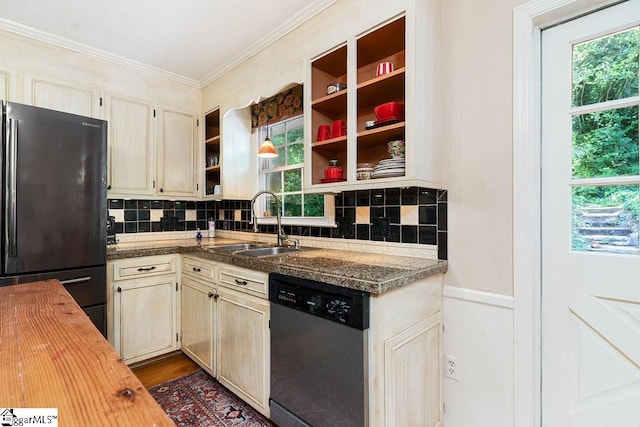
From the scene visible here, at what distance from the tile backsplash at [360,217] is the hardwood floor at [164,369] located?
118cm

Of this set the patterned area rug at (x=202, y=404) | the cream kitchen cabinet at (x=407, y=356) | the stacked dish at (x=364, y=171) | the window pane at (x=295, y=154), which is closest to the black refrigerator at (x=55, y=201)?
the patterned area rug at (x=202, y=404)

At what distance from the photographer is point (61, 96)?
7.87ft

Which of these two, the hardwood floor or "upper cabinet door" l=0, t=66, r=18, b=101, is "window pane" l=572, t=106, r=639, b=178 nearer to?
the hardwood floor

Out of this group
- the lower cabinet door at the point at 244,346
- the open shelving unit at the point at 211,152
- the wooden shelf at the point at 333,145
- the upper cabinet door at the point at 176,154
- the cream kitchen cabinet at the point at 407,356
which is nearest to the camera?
the cream kitchen cabinet at the point at 407,356

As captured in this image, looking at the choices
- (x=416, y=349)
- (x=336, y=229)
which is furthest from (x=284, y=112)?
(x=416, y=349)

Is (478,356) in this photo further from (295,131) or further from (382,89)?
(295,131)

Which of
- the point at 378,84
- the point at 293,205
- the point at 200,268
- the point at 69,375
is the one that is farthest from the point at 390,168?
the point at 200,268

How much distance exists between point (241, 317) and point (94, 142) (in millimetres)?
1536

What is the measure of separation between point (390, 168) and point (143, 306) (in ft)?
6.97

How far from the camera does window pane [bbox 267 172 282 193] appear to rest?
111 inches

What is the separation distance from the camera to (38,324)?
2.81ft

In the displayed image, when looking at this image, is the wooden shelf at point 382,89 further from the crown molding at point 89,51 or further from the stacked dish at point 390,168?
the crown molding at point 89,51

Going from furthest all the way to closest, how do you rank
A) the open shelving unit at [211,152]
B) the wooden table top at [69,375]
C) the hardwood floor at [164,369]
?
the open shelving unit at [211,152] → the hardwood floor at [164,369] → the wooden table top at [69,375]

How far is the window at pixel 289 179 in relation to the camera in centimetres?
247
